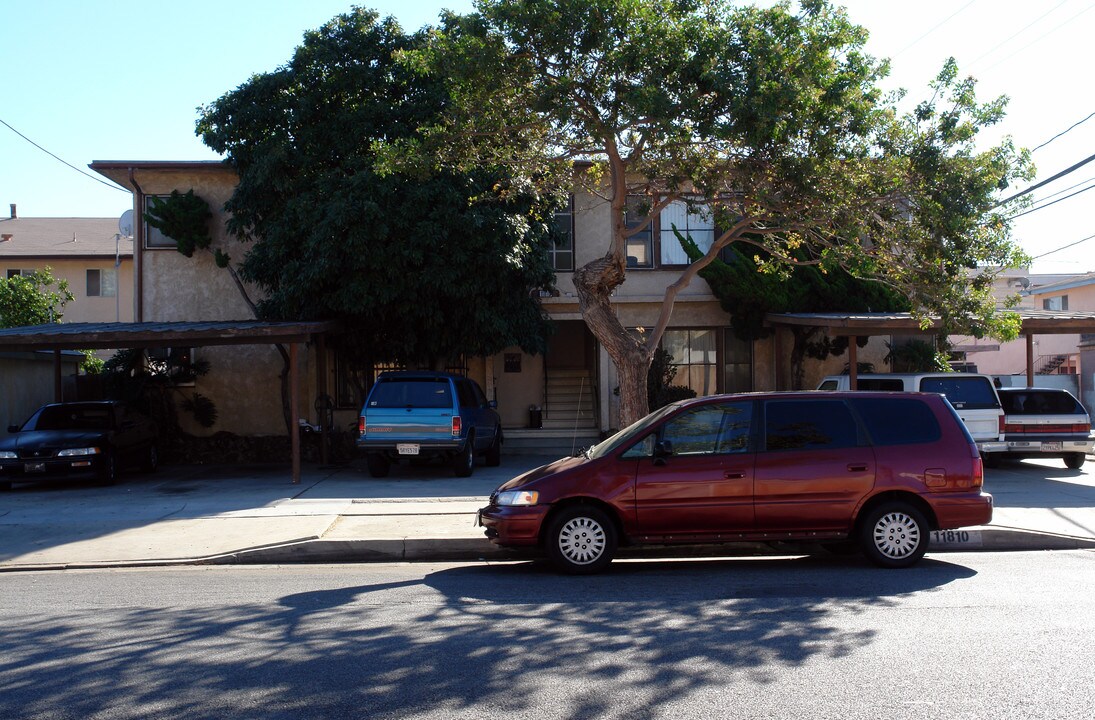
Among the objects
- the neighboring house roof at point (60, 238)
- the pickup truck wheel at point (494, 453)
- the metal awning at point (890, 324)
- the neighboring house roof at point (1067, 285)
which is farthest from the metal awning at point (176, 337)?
the neighboring house roof at point (1067, 285)

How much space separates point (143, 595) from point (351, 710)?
13.7 ft

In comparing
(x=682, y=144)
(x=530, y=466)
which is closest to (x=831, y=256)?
(x=682, y=144)

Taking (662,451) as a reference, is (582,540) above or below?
below

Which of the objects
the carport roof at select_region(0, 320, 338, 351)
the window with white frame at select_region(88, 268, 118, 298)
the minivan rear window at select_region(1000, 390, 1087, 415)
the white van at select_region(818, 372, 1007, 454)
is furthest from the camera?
the window with white frame at select_region(88, 268, 118, 298)

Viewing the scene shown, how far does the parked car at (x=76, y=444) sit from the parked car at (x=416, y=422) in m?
4.47

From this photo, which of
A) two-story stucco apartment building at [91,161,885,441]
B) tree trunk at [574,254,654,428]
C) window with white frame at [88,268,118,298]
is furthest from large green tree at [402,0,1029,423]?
window with white frame at [88,268,118,298]

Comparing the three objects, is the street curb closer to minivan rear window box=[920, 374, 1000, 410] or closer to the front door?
the front door

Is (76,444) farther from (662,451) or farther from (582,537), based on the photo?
(662,451)

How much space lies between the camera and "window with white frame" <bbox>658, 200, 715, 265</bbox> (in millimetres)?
22219

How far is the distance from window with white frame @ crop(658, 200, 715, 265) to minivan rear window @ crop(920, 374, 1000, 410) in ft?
21.8

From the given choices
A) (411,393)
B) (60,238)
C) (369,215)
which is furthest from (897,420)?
(60,238)

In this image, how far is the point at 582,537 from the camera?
9125 mm

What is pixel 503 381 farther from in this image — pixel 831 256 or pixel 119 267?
pixel 119 267

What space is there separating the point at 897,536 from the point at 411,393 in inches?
388
